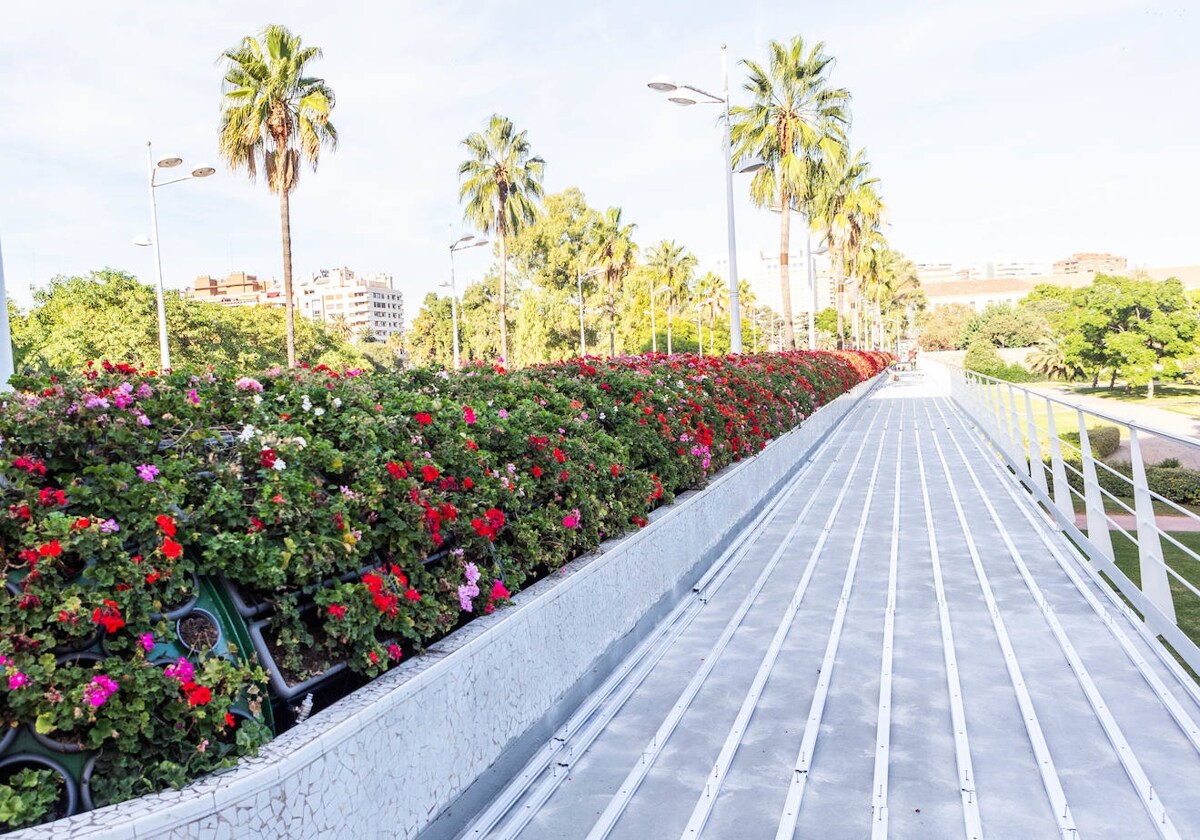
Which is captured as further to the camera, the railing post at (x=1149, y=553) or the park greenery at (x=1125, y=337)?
the park greenery at (x=1125, y=337)

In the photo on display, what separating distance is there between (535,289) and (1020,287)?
16470 cm

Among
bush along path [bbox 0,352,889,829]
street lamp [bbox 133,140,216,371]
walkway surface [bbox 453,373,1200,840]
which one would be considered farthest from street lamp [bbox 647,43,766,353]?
street lamp [bbox 133,140,216,371]

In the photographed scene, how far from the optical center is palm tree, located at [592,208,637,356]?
54.1 metres

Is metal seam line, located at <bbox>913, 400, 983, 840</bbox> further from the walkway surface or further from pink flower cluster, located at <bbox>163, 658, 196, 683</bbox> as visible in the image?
pink flower cluster, located at <bbox>163, 658, 196, 683</bbox>

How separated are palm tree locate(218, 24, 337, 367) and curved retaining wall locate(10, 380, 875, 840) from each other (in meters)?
19.6

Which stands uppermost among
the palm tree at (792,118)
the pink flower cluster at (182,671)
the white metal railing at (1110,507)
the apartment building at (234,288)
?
the apartment building at (234,288)

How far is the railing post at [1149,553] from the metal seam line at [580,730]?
2.54 m

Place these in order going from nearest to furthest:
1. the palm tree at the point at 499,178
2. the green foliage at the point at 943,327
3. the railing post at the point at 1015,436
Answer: the railing post at the point at 1015,436, the palm tree at the point at 499,178, the green foliage at the point at 943,327

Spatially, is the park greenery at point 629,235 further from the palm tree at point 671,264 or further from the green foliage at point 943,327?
the green foliage at point 943,327

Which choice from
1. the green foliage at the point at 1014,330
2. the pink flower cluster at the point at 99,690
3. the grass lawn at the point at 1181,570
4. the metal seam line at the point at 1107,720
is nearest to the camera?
the pink flower cluster at the point at 99,690

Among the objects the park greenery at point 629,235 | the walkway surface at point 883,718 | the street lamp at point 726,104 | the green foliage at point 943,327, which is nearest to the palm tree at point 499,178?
the park greenery at point 629,235

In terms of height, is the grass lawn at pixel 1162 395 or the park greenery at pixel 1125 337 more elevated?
the park greenery at pixel 1125 337

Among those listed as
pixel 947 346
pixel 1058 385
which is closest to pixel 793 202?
pixel 1058 385

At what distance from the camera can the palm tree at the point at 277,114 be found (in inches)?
885
